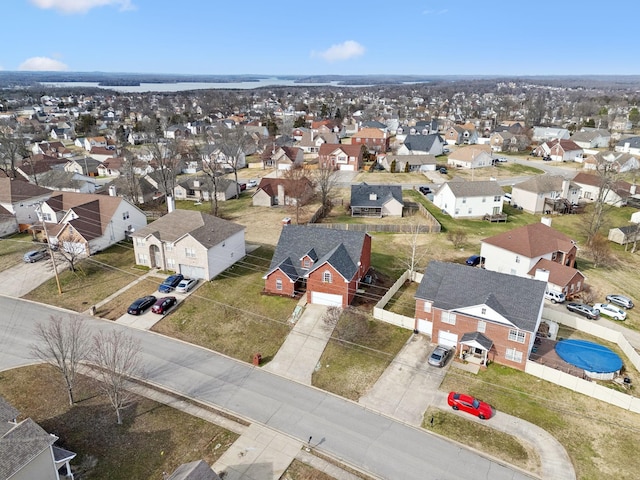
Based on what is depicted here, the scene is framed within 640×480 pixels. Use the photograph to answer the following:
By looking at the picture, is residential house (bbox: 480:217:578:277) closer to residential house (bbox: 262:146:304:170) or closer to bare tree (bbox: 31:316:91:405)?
bare tree (bbox: 31:316:91:405)

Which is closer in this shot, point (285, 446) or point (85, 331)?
point (285, 446)

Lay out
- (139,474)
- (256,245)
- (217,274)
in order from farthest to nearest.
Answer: (256,245) → (217,274) → (139,474)

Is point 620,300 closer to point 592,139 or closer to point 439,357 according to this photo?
point 439,357

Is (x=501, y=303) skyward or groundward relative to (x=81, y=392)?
skyward

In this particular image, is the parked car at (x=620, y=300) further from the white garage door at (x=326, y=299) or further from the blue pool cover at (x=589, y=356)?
the white garage door at (x=326, y=299)

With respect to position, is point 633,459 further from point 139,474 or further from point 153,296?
point 153,296

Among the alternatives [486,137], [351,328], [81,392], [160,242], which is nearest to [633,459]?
[351,328]

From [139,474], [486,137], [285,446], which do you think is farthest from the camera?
[486,137]

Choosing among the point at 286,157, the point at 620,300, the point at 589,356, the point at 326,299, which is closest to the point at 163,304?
the point at 326,299
